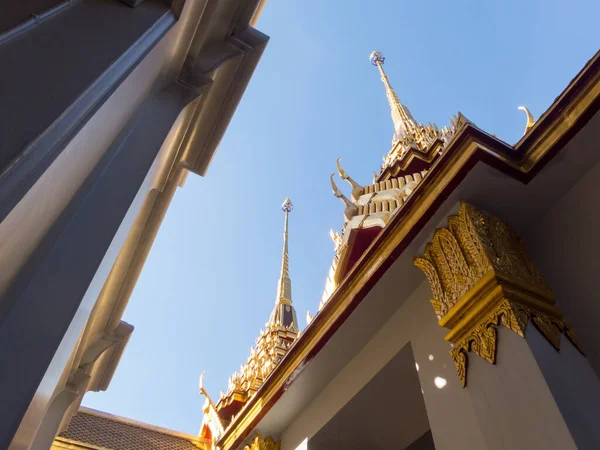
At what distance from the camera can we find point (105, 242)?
172 centimetres

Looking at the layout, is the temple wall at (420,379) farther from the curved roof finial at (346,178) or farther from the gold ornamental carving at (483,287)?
the curved roof finial at (346,178)

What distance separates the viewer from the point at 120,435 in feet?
22.6

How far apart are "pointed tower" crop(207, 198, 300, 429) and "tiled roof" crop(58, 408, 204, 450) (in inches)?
32.2

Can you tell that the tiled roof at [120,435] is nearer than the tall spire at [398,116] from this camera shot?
Yes

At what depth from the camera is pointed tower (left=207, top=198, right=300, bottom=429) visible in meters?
6.61

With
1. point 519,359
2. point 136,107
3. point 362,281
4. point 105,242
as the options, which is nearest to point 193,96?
point 136,107

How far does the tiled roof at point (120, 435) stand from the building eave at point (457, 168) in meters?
4.13

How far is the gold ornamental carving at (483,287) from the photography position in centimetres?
234

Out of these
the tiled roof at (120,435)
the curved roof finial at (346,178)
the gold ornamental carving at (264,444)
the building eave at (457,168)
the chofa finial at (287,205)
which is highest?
the chofa finial at (287,205)

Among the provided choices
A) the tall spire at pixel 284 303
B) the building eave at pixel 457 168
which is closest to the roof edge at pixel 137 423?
the tall spire at pixel 284 303

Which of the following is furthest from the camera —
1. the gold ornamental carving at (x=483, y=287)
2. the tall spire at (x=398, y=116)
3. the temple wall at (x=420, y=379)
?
the tall spire at (x=398, y=116)

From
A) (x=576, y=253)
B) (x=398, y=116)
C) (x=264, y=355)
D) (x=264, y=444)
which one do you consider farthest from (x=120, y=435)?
(x=398, y=116)

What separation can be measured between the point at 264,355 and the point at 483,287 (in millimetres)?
6259

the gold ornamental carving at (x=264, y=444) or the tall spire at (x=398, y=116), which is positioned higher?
the tall spire at (x=398, y=116)
